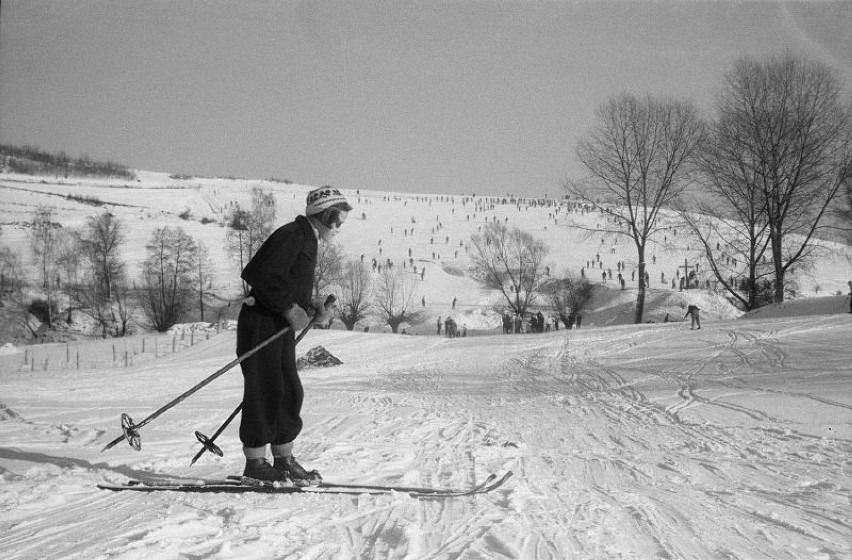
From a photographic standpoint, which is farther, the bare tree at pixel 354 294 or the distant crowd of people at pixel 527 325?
the bare tree at pixel 354 294

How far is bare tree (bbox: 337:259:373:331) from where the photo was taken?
135 ft

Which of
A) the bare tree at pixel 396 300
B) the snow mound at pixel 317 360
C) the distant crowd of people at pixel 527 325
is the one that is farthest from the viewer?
the bare tree at pixel 396 300

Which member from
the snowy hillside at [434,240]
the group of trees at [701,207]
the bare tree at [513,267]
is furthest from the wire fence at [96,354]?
the bare tree at [513,267]

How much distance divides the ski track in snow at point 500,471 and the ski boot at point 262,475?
0.85ft

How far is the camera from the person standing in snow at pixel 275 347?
11.4 ft

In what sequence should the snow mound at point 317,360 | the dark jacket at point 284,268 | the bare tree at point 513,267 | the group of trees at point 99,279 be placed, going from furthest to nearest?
the bare tree at point 513,267 < the group of trees at point 99,279 < the snow mound at point 317,360 < the dark jacket at point 284,268

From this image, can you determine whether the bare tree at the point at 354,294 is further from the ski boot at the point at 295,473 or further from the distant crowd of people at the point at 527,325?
the ski boot at the point at 295,473

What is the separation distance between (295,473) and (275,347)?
2.55 feet

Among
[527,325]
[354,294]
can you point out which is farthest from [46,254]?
[527,325]

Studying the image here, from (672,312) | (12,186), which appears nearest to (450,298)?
(672,312)

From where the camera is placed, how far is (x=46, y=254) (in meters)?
40.1

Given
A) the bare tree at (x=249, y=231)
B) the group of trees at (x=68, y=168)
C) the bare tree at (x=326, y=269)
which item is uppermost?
the group of trees at (x=68, y=168)

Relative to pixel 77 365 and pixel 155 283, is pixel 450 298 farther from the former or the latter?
pixel 77 365

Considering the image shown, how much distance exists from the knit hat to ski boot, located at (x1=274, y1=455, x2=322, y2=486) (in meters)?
1.60
